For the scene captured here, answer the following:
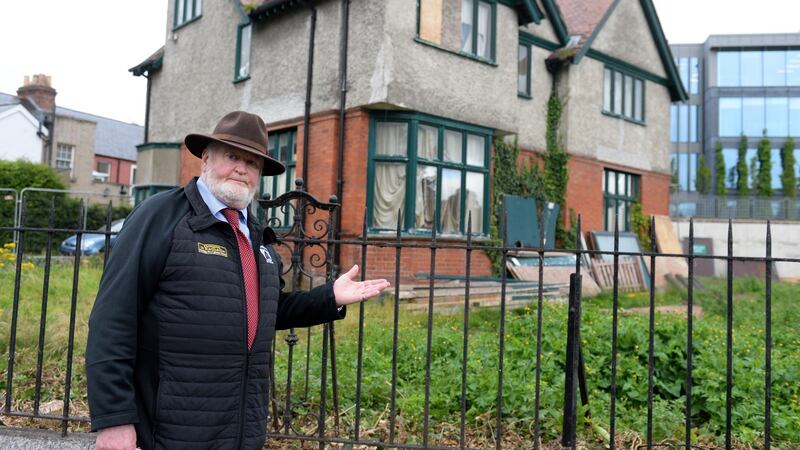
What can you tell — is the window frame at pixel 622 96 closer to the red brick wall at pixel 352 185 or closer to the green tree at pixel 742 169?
the red brick wall at pixel 352 185

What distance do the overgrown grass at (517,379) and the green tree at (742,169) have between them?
132ft

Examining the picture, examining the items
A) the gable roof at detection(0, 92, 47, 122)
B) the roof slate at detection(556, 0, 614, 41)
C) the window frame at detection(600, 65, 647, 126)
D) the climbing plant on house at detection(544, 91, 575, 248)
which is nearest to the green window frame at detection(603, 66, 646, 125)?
the window frame at detection(600, 65, 647, 126)

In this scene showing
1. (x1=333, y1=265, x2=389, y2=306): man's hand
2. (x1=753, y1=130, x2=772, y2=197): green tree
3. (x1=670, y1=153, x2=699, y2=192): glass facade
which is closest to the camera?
(x1=333, y1=265, x2=389, y2=306): man's hand

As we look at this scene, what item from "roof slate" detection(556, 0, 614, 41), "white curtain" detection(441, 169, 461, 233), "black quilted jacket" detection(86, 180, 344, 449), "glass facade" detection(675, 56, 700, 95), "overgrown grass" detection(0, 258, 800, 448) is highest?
"glass facade" detection(675, 56, 700, 95)

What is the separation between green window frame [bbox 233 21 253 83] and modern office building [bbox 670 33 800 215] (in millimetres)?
38212

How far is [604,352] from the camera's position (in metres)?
5.81

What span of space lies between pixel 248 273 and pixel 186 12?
1582 cm

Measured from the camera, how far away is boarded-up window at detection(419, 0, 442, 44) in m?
11.7

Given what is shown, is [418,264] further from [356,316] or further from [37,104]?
[37,104]

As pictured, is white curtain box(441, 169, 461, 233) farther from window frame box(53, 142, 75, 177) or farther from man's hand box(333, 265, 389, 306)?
window frame box(53, 142, 75, 177)

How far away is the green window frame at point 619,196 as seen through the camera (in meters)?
17.3

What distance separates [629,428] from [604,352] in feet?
5.52

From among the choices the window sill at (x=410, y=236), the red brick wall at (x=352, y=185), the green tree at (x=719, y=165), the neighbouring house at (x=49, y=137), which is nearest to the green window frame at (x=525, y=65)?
the window sill at (x=410, y=236)

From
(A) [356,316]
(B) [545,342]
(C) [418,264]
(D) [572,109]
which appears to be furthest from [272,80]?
(B) [545,342]
